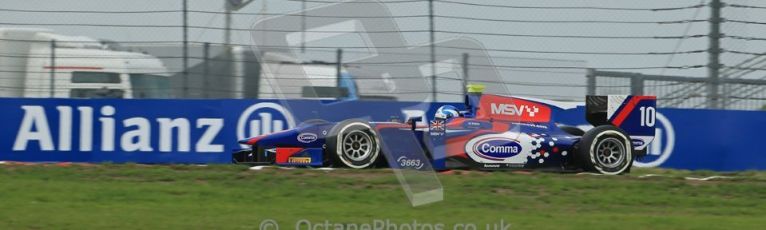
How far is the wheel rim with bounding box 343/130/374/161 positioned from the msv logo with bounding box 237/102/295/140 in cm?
199

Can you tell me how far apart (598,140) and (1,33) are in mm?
7675

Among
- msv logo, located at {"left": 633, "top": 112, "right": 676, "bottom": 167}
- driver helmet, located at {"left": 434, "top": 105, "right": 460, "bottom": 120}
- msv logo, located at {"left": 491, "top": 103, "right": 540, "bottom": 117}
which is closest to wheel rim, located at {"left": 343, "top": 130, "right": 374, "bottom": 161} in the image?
driver helmet, located at {"left": 434, "top": 105, "right": 460, "bottom": 120}

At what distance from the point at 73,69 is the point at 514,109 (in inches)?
242

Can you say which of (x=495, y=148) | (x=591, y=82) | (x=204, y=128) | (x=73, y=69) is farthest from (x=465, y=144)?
(x=73, y=69)

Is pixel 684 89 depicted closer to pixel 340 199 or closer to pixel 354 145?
pixel 354 145

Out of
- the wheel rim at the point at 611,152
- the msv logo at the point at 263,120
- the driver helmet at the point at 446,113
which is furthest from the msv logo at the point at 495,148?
the msv logo at the point at 263,120

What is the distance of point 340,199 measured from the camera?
964 cm

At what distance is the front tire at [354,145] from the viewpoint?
11.8 meters

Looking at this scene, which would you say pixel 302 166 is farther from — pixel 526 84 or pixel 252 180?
pixel 526 84

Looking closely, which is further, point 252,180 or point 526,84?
point 526,84

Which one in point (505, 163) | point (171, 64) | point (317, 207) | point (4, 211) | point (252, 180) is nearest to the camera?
point (4, 211)

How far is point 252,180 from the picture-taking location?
10.6m

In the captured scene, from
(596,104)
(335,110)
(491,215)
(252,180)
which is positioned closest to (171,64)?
(335,110)

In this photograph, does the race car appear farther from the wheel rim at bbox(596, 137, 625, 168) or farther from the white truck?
the white truck
